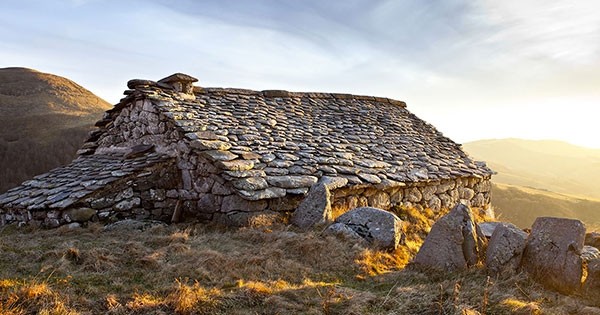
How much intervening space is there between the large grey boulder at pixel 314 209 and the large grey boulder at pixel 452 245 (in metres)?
2.15

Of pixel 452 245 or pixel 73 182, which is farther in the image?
pixel 73 182

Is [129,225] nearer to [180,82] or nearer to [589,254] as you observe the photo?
[180,82]

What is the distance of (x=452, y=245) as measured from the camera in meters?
5.83

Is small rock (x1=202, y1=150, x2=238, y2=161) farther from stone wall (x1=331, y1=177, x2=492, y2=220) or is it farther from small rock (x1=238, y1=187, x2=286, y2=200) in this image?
stone wall (x1=331, y1=177, x2=492, y2=220)

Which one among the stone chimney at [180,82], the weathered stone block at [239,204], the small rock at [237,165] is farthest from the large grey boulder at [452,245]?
the stone chimney at [180,82]

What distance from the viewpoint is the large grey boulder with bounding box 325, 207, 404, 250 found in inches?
268

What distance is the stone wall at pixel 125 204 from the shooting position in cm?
775

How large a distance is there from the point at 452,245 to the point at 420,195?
17.5 feet

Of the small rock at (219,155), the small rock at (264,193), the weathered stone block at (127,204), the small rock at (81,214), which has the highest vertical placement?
the small rock at (219,155)

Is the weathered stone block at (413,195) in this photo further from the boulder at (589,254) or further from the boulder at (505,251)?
the boulder at (505,251)

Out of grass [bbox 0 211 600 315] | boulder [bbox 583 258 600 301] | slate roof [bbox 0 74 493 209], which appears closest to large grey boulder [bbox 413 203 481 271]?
grass [bbox 0 211 600 315]

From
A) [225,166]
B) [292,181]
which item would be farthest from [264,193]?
[225,166]

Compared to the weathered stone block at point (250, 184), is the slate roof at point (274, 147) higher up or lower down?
higher up

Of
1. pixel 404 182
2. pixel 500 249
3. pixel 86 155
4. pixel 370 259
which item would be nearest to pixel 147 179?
pixel 86 155
